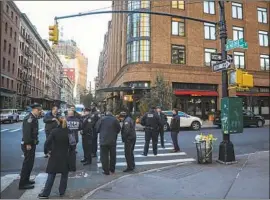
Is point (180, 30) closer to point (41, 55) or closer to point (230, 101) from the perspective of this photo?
point (230, 101)

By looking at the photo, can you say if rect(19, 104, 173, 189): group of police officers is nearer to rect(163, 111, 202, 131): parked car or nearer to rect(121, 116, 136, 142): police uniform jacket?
rect(121, 116, 136, 142): police uniform jacket

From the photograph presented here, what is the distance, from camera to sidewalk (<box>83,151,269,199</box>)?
627 cm

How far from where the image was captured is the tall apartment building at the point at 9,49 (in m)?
5.77

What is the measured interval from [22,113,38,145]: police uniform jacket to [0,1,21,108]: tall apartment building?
0.49 metres

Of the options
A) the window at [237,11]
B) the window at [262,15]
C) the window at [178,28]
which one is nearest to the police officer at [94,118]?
the window at [178,28]

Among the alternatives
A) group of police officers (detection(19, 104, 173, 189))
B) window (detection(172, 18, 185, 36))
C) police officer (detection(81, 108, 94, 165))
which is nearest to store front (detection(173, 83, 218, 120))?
window (detection(172, 18, 185, 36))

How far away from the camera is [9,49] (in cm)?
607

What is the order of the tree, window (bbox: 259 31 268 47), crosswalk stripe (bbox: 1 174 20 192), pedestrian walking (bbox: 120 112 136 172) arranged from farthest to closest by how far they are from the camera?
window (bbox: 259 31 268 47)
the tree
pedestrian walking (bbox: 120 112 136 172)
crosswalk stripe (bbox: 1 174 20 192)

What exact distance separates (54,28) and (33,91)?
301 inches

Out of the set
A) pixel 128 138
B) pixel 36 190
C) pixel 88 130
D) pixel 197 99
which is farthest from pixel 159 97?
pixel 36 190

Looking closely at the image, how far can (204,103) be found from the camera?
2809cm

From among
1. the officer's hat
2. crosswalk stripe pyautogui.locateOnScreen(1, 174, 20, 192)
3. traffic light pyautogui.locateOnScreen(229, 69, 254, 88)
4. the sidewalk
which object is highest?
traffic light pyautogui.locateOnScreen(229, 69, 254, 88)

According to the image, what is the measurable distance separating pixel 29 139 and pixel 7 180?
6.54ft

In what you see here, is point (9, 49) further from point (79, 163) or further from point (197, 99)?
point (197, 99)
